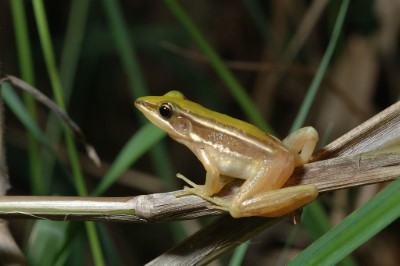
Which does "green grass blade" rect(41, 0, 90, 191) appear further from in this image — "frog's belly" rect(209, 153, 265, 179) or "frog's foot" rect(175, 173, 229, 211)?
"frog's foot" rect(175, 173, 229, 211)

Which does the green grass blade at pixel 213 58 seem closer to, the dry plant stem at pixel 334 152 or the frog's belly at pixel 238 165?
the frog's belly at pixel 238 165

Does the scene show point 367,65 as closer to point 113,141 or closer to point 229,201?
point 113,141

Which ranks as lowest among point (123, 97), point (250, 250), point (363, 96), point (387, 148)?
point (387, 148)

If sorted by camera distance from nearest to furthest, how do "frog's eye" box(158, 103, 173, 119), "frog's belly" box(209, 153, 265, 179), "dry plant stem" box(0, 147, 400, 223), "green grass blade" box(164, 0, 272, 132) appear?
"dry plant stem" box(0, 147, 400, 223), "frog's belly" box(209, 153, 265, 179), "frog's eye" box(158, 103, 173, 119), "green grass blade" box(164, 0, 272, 132)

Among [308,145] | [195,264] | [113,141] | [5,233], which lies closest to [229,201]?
[195,264]

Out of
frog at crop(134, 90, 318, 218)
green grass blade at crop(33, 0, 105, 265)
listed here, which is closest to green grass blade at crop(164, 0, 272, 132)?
frog at crop(134, 90, 318, 218)
